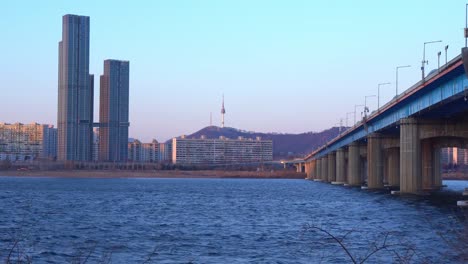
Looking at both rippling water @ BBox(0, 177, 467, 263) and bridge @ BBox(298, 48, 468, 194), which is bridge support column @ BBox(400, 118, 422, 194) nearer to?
bridge @ BBox(298, 48, 468, 194)

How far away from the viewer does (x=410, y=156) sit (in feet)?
260

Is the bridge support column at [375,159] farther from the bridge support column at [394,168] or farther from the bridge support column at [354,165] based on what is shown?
the bridge support column at [354,165]

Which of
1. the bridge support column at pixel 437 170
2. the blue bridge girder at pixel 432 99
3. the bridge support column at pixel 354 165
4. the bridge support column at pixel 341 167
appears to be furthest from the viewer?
the bridge support column at pixel 341 167

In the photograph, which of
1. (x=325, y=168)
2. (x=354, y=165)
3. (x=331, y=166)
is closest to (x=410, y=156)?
(x=354, y=165)

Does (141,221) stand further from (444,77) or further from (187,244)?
(444,77)

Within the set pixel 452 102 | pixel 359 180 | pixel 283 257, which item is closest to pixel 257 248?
pixel 283 257

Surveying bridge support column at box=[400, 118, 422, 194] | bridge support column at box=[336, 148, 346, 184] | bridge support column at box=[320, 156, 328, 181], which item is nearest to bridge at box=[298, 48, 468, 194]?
bridge support column at box=[400, 118, 422, 194]

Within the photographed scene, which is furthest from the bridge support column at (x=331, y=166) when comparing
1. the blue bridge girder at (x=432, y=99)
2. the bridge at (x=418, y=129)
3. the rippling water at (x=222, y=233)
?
the rippling water at (x=222, y=233)

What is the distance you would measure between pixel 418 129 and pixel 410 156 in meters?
3.49

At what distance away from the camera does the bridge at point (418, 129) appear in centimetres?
6319

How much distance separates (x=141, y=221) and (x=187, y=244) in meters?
15.4

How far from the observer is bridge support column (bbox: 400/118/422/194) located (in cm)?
7950

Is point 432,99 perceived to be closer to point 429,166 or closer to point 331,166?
point 429,166

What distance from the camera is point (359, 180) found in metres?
131
